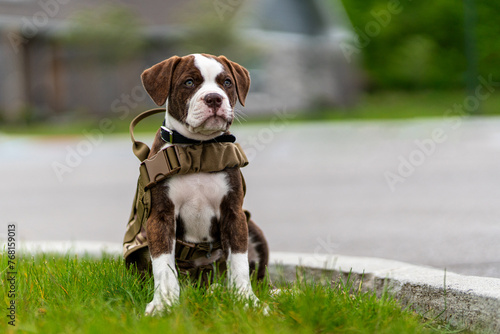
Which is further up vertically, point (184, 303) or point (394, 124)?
point (394, 124)

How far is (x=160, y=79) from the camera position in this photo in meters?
3.43

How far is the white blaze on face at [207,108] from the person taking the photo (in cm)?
327

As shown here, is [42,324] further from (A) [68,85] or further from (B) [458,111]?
(A) [68,85]

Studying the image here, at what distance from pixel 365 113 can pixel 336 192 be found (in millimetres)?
16596

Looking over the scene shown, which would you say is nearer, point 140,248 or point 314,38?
point 140,248

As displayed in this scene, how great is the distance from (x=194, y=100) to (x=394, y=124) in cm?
1650

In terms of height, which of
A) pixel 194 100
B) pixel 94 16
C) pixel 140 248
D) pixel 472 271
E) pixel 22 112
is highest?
pixel 94 16

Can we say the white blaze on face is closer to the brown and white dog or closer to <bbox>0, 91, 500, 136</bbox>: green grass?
the brown and white dog

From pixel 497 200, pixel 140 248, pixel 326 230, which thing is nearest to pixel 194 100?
pixel 140 248

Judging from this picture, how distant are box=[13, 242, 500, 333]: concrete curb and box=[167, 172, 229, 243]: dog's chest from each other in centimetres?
84

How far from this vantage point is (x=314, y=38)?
28797mm

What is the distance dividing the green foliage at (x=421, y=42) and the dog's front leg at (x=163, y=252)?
27507 millimetres

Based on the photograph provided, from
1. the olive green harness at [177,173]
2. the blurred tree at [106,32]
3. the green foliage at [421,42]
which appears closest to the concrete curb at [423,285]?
the olive green harness at [177,173]

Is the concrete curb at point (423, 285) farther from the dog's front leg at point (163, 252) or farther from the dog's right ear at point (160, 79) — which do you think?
the dog's right ear at point (160, 79)
